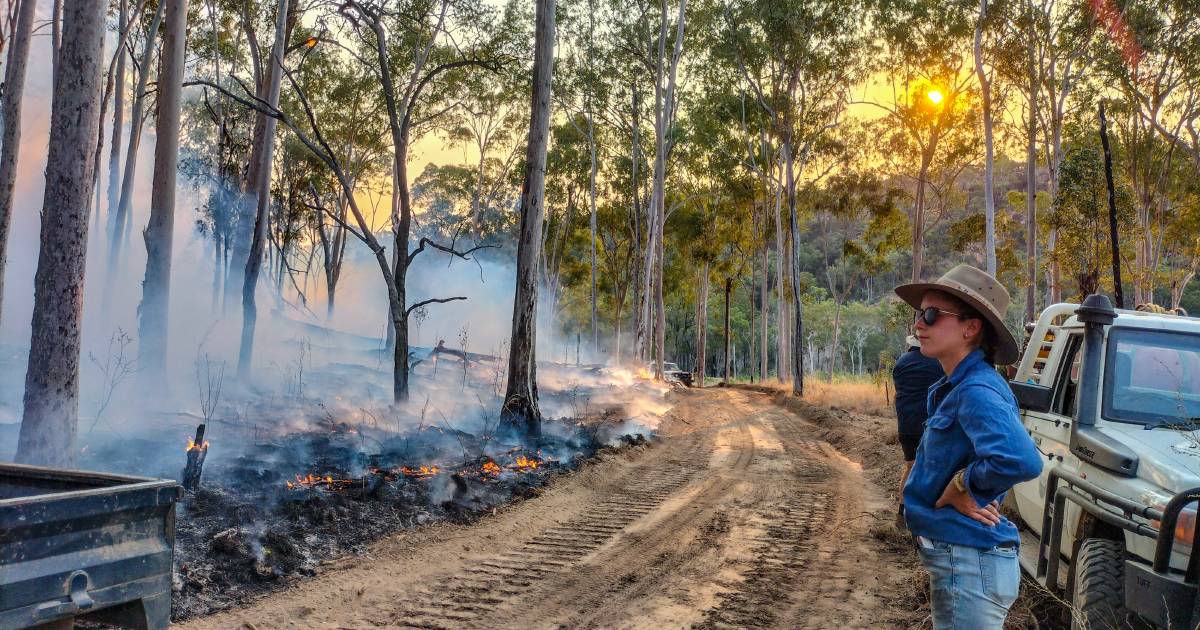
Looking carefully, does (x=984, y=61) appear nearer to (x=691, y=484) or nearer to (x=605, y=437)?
(x=605, y=437)

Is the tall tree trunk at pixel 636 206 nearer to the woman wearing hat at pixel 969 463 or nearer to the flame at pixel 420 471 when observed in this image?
the flame at pixel 420 471

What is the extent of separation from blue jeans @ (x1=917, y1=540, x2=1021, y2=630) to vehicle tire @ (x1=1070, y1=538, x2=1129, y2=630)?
5.34 feet

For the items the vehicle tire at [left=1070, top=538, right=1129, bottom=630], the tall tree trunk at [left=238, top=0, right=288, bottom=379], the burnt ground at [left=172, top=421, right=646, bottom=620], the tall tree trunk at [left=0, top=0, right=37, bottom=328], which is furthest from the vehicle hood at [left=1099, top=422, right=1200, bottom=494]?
the tall tree trunk at [left=0, top=0, right=37, bottom=328]

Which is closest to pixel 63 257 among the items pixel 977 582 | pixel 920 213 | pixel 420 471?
pixel 420 471

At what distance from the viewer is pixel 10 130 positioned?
44.4ft

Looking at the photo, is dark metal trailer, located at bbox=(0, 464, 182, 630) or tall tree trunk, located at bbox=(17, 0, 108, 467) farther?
tall tree trunk, located at bbox=(17, 0, 108, 467)

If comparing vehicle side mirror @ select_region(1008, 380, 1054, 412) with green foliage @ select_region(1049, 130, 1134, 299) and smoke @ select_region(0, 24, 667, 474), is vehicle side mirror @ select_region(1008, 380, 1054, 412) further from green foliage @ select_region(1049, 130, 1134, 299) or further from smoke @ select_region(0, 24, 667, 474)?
green foliage @ select_region(1049, 130, 1134, 299)

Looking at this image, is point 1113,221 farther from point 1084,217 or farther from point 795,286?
point 795,286

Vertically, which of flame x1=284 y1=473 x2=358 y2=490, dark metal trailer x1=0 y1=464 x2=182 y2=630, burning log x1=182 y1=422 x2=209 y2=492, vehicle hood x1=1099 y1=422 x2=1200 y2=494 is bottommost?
flame x1=284 y1=473 x2=358 y2=490

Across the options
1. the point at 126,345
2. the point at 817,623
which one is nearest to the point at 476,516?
the point at 817,623

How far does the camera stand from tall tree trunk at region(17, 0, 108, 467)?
6.72 metres

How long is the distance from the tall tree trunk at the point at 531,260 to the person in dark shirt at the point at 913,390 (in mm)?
6353

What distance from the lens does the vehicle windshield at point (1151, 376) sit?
4.90 m

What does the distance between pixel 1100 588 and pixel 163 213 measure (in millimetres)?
13672
